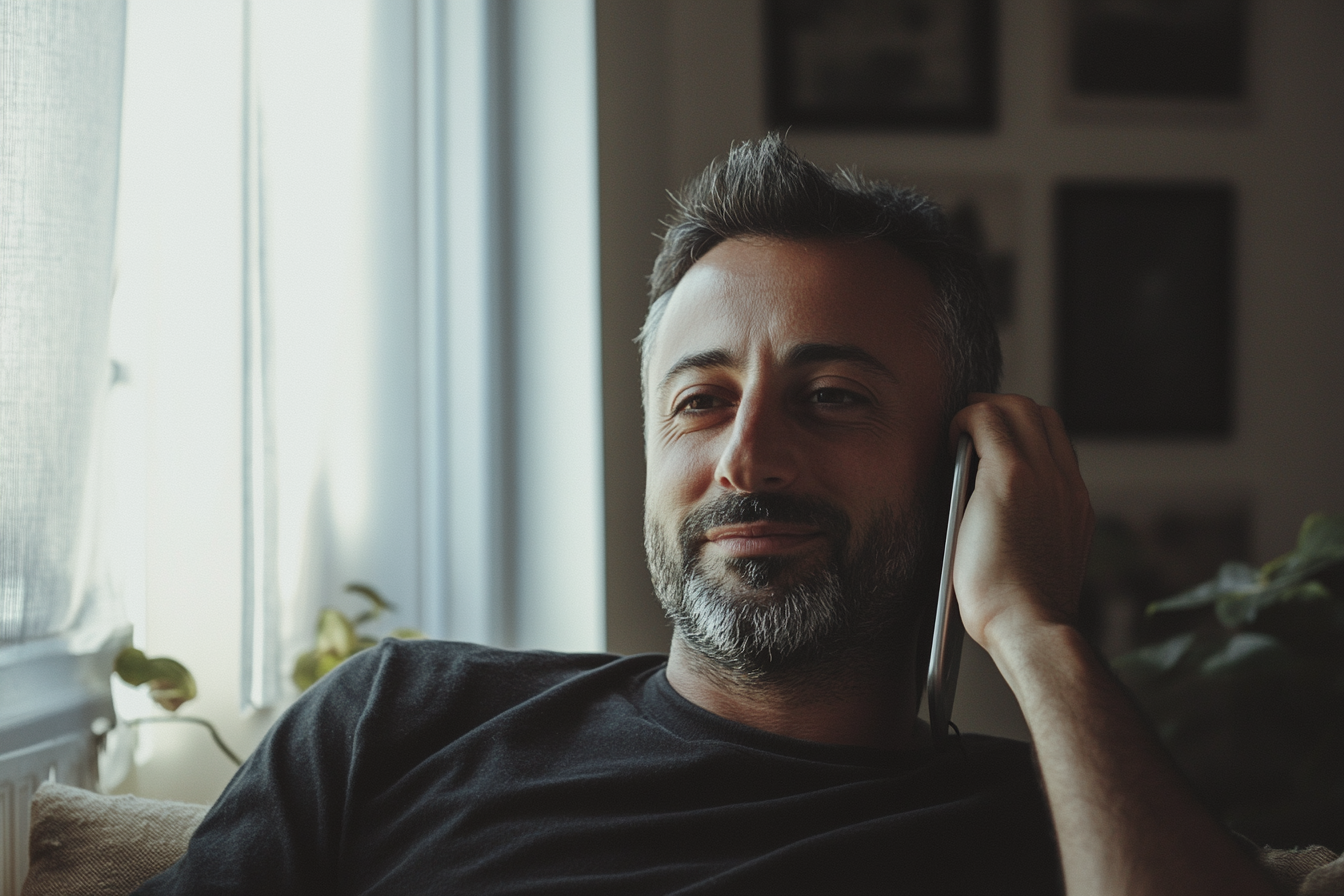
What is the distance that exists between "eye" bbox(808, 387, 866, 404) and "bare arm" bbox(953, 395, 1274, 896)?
119 millimetres

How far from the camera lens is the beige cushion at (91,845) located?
0.88m

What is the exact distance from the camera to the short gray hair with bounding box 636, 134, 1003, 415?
3.62 feet

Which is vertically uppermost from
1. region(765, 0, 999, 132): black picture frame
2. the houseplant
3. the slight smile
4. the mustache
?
region(765, 0, 999, 132): black picture frame

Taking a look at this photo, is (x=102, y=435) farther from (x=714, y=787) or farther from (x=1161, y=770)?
(x=1161, y=770)

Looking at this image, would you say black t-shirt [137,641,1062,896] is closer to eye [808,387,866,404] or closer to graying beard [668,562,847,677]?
graying beard [668,562,847,677]

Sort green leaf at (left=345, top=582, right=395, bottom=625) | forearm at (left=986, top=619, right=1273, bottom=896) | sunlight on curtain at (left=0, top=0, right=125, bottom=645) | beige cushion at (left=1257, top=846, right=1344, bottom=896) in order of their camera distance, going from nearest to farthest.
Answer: forearm at (left=986, top=619, right=1273, bottom=896) → beige cushion at (left=1257, top=846, right=1344, bottom=896) → sunlight on curtain at (left=0, top=0, right=125, bottom=645) → green leaf at (left=345, top=582, right=395, bottom=625)

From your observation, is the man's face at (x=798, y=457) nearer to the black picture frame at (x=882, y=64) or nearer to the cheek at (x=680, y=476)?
the cheek at (x=680, y=476)

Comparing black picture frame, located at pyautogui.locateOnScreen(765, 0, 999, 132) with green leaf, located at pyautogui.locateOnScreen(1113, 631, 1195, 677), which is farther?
black picture frame, located at pyautogui.locateOnScreen(765, 0, 999, 132)

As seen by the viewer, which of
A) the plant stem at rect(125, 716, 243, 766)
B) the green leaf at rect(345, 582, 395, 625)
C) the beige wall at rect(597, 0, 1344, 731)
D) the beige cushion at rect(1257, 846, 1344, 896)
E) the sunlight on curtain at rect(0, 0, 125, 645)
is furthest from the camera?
the beige wall at rect(597, 0, 1344, 731)

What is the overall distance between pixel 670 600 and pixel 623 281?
795mm

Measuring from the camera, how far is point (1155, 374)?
2.18 meters

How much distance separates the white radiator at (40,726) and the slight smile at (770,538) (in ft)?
2.33

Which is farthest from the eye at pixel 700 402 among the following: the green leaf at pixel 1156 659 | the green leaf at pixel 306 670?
the green leaf at pixel 1156 659

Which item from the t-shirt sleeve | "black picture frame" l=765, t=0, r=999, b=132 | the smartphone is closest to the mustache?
the smartphone
